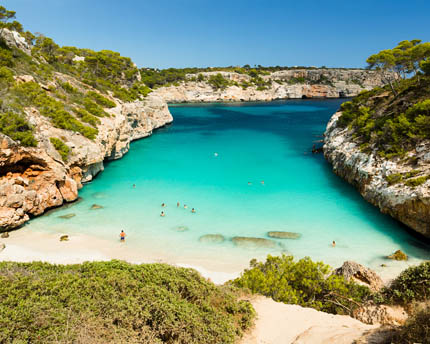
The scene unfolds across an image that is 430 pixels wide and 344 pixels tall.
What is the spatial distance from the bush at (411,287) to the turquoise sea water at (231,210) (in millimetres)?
6470

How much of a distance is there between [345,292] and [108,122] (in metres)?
27.5

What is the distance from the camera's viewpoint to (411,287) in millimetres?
7430

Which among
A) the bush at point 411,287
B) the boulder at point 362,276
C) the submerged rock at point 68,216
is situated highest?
the bush at point 411,287

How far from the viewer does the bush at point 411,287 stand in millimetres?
7152

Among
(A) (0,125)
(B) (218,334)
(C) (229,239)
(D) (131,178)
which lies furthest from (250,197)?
(A) (0,125)

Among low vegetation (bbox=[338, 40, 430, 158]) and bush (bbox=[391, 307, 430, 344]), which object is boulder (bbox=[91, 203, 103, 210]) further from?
low vegetation (bbox=[338, 40, 430, 158])

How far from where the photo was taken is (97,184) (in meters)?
24.8

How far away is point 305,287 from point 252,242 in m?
6.52

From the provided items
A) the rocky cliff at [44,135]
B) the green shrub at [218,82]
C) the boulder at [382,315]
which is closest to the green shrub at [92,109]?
the rocky cliff at [44,135]

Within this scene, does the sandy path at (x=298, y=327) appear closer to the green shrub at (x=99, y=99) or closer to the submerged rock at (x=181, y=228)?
the submerged rock at (x=181, y=228)

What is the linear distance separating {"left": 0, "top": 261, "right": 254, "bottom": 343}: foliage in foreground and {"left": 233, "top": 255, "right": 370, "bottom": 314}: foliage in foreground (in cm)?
165

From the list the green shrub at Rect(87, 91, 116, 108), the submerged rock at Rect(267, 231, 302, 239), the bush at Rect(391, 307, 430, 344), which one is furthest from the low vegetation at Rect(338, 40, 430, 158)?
the green shrub at Rect(87, 91, 116, 108)

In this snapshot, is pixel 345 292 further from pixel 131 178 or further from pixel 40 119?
pixel 40 119

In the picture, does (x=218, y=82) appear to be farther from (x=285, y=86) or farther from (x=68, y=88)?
(x=68, y=88)
